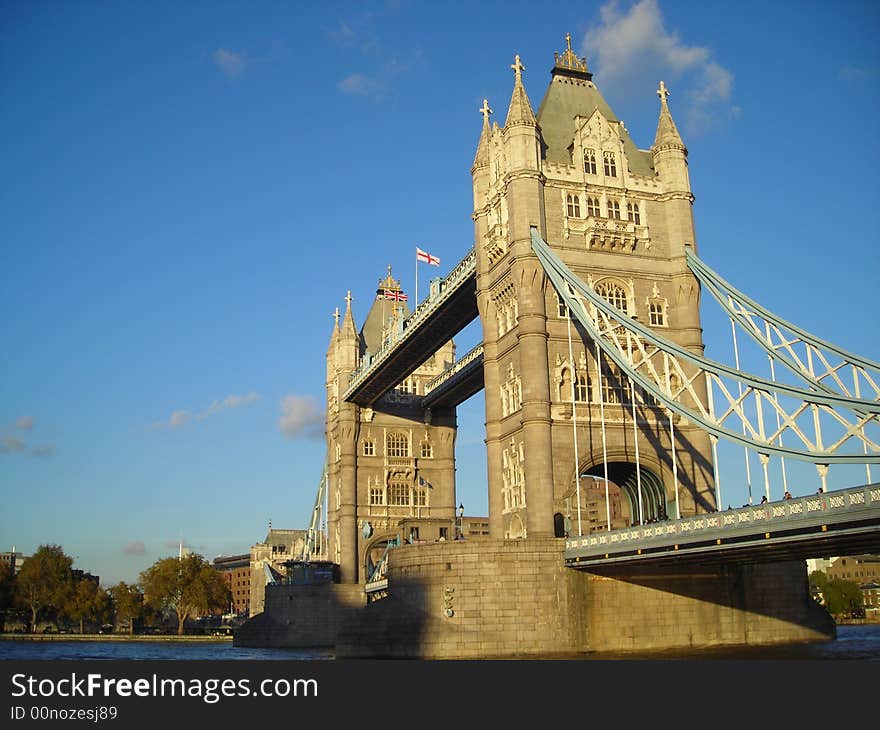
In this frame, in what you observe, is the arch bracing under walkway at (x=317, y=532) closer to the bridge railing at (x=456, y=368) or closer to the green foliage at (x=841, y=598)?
the bridge railing at (x=456, y=368)

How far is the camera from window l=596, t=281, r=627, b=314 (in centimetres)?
5266

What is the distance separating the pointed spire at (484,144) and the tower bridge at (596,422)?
4.7 inches

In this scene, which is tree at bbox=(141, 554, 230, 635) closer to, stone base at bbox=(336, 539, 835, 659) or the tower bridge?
the tower bridge

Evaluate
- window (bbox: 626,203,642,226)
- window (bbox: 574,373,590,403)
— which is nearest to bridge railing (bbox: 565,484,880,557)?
window (bbox: 574,373,590,403)

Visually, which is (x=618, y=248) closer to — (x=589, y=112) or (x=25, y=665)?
(x=589, y=112)

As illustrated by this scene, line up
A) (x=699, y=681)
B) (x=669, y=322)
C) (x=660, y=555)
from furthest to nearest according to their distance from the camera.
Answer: (x=669, y=322) < (x=660, y=555) < (x=699, y=681)

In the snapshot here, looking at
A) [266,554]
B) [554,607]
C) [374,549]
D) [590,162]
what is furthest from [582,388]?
[266,554]

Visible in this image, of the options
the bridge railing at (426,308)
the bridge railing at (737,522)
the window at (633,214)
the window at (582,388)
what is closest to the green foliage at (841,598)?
the bridge railing at (426,308)

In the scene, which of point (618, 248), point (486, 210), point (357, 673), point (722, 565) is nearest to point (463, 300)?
point (486, 210)

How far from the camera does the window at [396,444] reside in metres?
89.9

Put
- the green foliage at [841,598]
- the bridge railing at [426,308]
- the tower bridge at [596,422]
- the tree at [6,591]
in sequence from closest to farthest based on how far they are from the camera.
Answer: the tower bridge at [596,422], the bridge railing at [426,308], the tree at [6,591], the green foliage at [841,598]

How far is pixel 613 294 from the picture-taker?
174ft

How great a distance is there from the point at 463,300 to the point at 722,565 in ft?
80.3

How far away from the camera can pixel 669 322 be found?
5331cm
